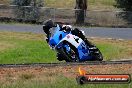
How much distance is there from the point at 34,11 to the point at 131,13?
327 inches

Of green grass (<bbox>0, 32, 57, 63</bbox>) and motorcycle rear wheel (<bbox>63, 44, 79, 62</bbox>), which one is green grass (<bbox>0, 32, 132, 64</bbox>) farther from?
motorcycle rear wheel (<bbox>63, 44, 79, 62</bbox>)

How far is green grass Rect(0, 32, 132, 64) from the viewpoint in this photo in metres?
19.4

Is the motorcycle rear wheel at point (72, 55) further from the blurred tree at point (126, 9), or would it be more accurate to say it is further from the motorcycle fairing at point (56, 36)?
the blurred tree at point (126, 9)

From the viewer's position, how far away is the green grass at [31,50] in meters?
19.4

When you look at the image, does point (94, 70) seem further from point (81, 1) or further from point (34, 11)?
point (81, 1)

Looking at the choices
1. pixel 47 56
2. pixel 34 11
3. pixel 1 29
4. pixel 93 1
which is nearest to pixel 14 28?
pixel 1 29

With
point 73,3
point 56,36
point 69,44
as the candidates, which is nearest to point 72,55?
point 69,44

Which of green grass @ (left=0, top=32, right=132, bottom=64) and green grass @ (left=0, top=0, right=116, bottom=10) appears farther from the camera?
green grass @ (left=0, top=0, right=116, bottom=10)

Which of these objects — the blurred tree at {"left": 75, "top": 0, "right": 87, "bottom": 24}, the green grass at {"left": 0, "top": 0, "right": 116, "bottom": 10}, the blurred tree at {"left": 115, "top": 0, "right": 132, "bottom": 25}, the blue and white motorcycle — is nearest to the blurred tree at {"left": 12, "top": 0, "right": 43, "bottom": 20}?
the blurred tree at {"left": 75, "top": 0, "right": 87, "bottom": 24}

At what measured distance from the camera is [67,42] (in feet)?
39.1

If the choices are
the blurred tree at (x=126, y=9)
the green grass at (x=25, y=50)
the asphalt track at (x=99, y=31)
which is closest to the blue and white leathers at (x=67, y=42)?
the green grass at (x=25, y=50)

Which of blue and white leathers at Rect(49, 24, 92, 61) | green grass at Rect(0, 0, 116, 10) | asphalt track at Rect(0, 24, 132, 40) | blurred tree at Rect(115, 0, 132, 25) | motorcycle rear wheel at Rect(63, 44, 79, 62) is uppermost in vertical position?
blue and white leathers at Rect(49, 24, 92, 61)

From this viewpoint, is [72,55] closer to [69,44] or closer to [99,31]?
[69,44]

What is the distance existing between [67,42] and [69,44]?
0.10 meters
